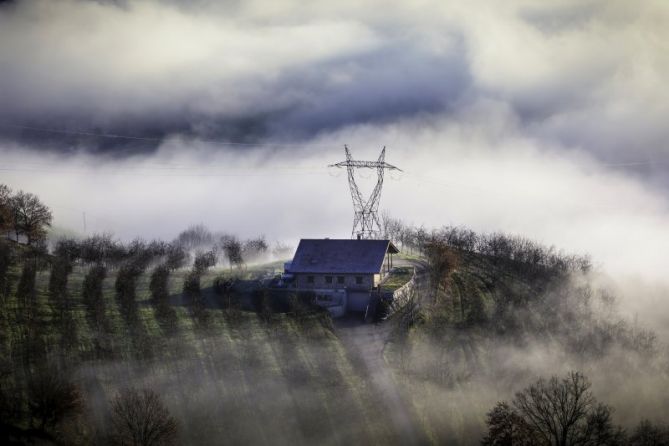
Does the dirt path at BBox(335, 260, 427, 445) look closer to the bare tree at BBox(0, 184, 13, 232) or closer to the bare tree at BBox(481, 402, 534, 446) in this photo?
the bare tree at BBox(481, 402, 534, 446)

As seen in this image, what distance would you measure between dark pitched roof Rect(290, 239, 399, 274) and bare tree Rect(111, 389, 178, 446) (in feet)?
127

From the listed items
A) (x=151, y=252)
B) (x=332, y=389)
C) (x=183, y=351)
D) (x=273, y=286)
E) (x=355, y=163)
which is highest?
(x=355, y=163)

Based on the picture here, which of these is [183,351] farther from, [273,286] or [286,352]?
[273,286]

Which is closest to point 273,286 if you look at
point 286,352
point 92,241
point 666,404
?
point 286,352

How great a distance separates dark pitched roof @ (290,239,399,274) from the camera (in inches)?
3846

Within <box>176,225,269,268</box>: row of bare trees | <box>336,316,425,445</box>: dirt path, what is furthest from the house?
<box>176,225,269,268</box>: row of bare trees

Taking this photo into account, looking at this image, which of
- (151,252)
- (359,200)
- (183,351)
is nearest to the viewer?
(183,351)

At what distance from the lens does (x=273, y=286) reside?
324 ft

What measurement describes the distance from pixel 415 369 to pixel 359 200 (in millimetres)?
39749

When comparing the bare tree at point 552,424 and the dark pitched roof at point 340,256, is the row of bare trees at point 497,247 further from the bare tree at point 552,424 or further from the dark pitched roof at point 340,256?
the bare tree at point 552,424

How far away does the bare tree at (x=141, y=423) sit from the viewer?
5969 centimetres

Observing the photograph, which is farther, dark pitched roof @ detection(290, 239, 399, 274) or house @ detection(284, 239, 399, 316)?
dark pitched roof @ detection(290, 239, 399, 274)

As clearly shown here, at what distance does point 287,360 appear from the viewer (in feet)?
254

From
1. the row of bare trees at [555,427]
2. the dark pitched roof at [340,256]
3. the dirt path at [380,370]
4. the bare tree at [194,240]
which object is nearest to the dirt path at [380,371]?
the dirt path at [380,370]
